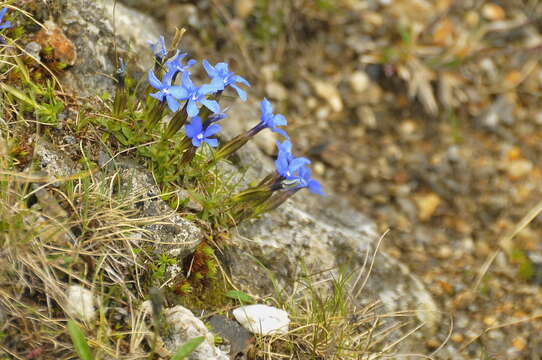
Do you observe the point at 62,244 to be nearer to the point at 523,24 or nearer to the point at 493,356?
the point at 493,356

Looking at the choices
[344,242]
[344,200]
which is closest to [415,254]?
[344,200]

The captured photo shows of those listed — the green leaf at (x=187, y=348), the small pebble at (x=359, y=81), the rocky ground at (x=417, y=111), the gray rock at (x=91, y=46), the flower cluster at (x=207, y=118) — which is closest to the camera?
the green leaf at (x=187, y=348)

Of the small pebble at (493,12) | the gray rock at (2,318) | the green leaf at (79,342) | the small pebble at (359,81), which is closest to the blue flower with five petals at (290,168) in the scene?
the green leaf at (79,342)

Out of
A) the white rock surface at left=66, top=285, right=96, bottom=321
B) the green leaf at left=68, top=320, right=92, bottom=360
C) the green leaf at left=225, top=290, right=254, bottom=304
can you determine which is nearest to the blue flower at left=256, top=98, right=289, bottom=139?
the green leaf at left=225, top=290, right=254, bottom=304

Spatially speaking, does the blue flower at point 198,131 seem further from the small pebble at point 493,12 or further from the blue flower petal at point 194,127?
the small pebble at point 493,12

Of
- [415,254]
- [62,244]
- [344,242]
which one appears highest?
[62,244]

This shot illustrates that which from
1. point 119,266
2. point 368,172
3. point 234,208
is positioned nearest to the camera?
point 119,266

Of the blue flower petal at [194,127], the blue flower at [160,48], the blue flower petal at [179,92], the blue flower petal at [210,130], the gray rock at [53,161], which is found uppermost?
the blue flower at [160,48]
